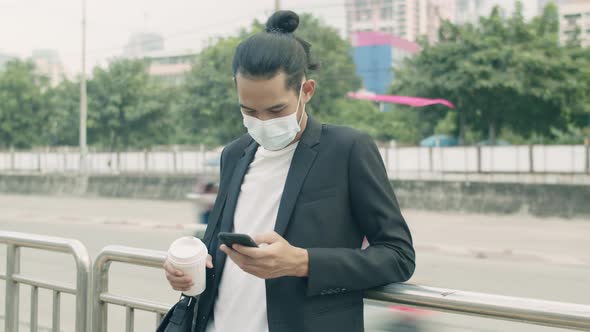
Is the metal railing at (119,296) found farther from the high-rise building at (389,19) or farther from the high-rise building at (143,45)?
the high-rise building at (389,19)

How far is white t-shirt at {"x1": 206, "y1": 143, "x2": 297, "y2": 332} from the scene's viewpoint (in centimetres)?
176

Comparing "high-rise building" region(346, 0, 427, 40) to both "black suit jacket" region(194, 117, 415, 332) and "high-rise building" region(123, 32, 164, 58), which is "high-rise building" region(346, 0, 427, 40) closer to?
"high-rise building" region(123, 32, 164, 58)

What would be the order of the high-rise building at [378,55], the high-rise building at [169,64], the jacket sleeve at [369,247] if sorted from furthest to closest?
1. the high-rise building at [169,64]
2. the high-rise building at [378,55]
3. the jacket sleeve at [369,247]

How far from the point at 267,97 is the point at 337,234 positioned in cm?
39

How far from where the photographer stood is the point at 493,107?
22516mm

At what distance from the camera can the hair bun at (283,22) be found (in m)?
1.87

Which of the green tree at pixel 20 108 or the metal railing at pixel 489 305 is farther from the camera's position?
the green tree at pixel 20 108

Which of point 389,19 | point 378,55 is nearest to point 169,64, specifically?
point 378,55

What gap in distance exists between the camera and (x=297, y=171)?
174cm

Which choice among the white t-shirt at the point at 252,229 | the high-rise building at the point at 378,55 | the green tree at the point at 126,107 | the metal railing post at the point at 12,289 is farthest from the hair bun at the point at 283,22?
the high-rise building at the point at 378,55

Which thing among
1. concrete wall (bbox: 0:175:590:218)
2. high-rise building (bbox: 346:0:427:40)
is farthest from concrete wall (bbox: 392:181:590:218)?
high-rise building (bbox: 346:0:427:40)

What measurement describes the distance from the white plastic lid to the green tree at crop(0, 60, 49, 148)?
1440 inches

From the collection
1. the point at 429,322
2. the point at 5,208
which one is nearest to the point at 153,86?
the point at 5,208

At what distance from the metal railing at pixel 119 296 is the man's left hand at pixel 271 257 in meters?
0.93
